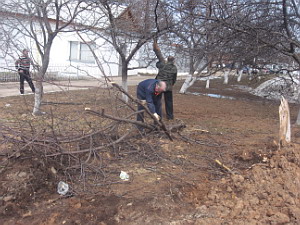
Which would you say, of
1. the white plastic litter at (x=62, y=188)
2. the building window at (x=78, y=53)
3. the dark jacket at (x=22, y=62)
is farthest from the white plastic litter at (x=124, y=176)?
the building window at (x=78, y=53)

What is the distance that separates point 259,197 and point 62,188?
7.56 feet

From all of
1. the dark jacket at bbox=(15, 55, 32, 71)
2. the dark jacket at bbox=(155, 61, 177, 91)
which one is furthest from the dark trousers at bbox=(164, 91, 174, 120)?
the dark jacket at bbox=(15, 55, 32, 71)

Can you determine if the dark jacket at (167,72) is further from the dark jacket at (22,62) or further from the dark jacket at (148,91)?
the dark jacket at (22,62)

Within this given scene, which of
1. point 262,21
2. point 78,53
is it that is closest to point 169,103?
point 262,21

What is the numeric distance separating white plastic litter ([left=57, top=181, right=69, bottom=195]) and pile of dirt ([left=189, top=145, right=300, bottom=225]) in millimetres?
1536

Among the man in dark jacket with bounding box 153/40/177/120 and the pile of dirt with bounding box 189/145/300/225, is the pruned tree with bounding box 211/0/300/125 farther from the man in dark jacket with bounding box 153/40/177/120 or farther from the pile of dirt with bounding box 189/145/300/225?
the pile of dirt with bounding box 189/145/300/225

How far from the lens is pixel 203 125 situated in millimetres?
7184

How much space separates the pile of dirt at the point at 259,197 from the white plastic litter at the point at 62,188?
1.54m

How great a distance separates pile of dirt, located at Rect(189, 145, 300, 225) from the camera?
3127 mm

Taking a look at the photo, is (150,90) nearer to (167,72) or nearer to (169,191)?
(167,72)

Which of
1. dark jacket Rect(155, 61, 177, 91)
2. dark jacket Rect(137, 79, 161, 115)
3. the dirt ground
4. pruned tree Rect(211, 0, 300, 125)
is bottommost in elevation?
the dirt ground

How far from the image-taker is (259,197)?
3.51 meters

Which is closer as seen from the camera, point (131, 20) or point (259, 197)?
point (259, 197)

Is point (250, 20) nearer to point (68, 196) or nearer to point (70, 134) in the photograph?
point (70, 134)
